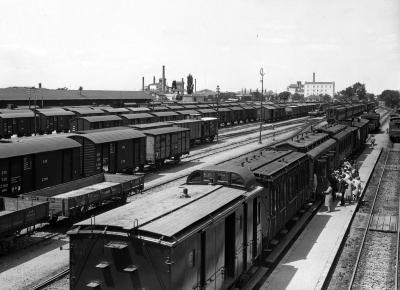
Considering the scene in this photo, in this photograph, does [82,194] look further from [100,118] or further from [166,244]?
[100,118]

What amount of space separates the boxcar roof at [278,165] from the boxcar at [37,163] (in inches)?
492

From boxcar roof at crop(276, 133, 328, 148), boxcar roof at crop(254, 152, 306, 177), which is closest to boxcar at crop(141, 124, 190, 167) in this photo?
boxcar roof at crop(276, 133, 328, 148)

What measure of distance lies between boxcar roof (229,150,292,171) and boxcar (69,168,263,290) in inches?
165

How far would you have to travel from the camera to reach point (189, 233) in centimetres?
970

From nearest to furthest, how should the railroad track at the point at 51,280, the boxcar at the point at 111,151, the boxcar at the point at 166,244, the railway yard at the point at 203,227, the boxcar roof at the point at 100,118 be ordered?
the boxcar at the point at 166,244
the railway yard at the point at 203,227
the railroad track at the point at 51,280
the boxcar at the point at 111,151
the boxcar roof at the point at 100,118

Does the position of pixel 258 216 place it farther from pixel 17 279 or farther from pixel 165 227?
pixel 17 279

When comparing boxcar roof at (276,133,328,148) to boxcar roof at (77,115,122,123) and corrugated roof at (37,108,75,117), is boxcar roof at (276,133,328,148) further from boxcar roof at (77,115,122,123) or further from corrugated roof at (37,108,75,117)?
corrugated roof at (37,108,75,117)

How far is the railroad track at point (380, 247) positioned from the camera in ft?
50.4

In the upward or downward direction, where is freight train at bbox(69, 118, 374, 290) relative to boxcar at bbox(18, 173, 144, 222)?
upward

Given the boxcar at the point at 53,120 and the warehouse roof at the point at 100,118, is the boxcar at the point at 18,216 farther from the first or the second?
the boxcar at the point at 53,120

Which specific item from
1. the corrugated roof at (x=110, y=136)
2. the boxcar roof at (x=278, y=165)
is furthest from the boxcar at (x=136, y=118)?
the boxcar roof at (x=278, y=165)

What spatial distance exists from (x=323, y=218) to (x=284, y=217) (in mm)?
5443

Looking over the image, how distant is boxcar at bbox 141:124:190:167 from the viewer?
36.1 metres

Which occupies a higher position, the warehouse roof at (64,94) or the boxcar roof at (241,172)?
the warehouse roof at (64,94)
